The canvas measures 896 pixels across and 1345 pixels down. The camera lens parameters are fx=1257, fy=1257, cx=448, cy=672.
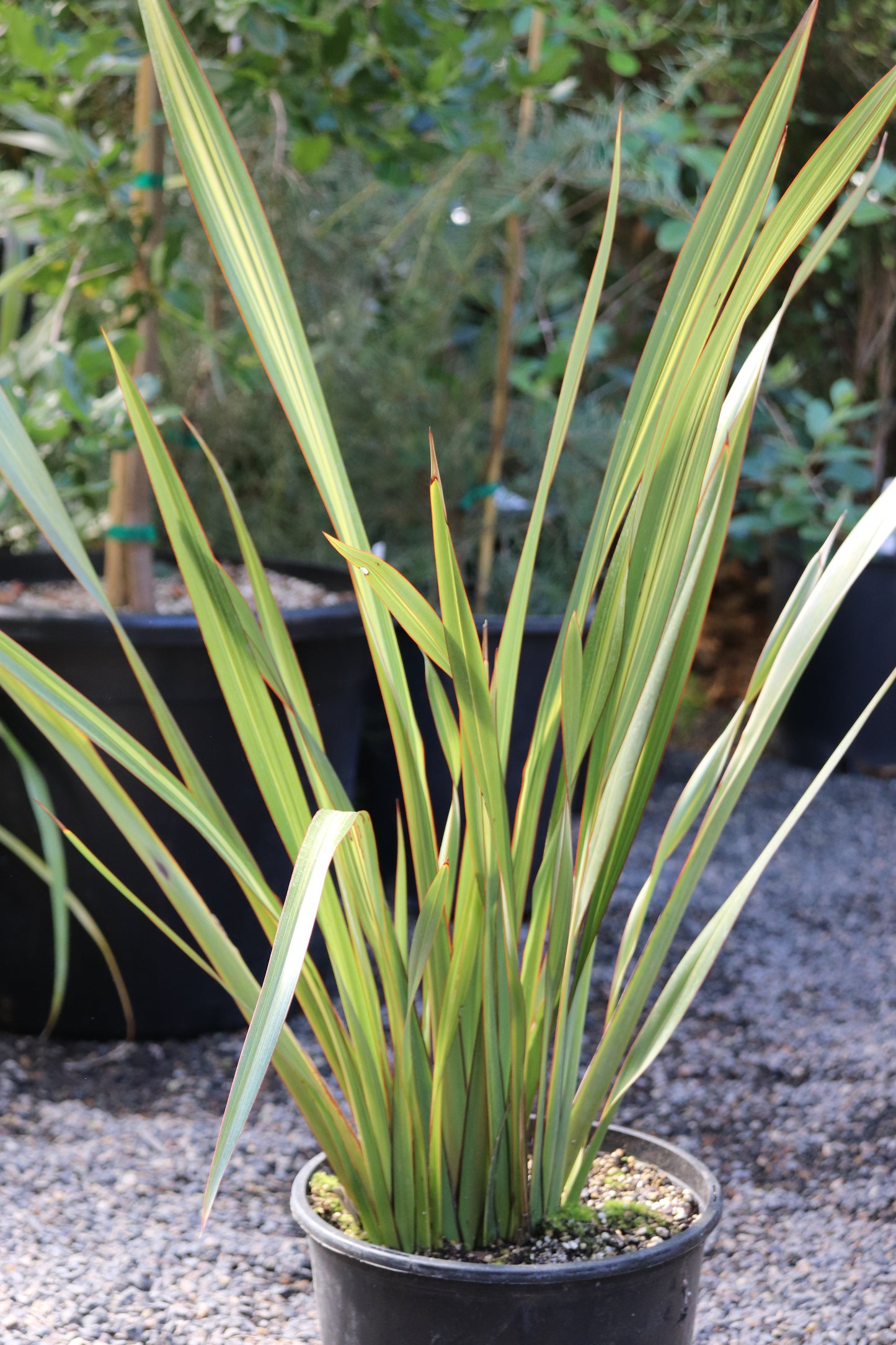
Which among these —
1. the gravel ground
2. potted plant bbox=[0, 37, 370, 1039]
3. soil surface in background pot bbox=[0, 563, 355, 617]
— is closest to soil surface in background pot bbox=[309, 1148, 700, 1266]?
the gravel ground

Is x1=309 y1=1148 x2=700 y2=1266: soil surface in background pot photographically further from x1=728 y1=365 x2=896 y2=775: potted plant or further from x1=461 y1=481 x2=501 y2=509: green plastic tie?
x1=728 y1=365 x2=896 y2=775: potted plant

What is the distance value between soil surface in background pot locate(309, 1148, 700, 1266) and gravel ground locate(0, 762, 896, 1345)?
0.63 feet

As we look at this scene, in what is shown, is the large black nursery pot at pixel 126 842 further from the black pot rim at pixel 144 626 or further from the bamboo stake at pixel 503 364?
the bamboo stake at pixel 503 364

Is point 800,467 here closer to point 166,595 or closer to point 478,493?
point 478,493

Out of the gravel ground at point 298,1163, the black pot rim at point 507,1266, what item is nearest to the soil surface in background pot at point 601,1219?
the black pot rim at point 507,1266

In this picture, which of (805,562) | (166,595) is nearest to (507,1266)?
(166,595)

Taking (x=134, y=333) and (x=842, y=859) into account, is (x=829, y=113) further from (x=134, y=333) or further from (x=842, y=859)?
(x=134, y=333)

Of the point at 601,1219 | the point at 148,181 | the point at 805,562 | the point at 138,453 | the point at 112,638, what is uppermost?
the point at 148,181

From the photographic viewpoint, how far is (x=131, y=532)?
59.1 inches

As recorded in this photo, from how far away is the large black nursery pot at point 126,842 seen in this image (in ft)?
4.52

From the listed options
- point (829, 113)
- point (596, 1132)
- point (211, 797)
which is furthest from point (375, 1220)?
point (829, 113)

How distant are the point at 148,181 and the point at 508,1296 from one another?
1268 millimetres

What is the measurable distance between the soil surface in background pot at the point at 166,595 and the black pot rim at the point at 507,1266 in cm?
81

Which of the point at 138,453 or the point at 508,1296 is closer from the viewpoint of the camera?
the point at 508,1296
